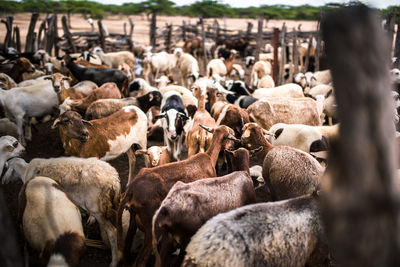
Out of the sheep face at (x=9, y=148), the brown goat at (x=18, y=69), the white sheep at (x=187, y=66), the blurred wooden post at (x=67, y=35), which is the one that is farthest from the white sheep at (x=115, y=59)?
the sheep face at (x=9, y=148)

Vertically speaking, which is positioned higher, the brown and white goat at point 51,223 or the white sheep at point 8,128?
the brown and white goat at point 51,223

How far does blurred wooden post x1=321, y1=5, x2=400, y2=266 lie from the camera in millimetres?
1408

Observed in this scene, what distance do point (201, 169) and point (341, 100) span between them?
11.5 ft

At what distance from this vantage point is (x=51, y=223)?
3.78m

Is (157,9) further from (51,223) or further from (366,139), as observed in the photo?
(366,139)

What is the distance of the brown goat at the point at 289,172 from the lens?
495 cm

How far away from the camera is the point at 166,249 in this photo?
12.0ft

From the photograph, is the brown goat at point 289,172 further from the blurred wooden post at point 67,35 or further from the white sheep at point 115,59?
the blurred wooden post at point 67,35

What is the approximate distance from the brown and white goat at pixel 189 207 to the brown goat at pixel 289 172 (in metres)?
0.98

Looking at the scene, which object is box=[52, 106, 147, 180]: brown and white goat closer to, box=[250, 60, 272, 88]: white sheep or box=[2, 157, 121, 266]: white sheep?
box=[2, 157, 121, 266]: white sheep

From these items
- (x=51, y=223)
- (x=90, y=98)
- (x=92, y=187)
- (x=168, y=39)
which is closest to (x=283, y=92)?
(x=90, y=98)

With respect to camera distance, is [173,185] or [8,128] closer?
[173,185]

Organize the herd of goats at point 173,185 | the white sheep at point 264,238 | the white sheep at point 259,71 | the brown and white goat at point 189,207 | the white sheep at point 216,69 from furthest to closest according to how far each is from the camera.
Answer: the white sheep at point 216,69 → the white sheep at point 259,71 → the brown and white goat at point 189,207 → the herd of goats at point 173,185 → the white sheep at point 264,238

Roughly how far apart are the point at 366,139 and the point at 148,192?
9.93ft
